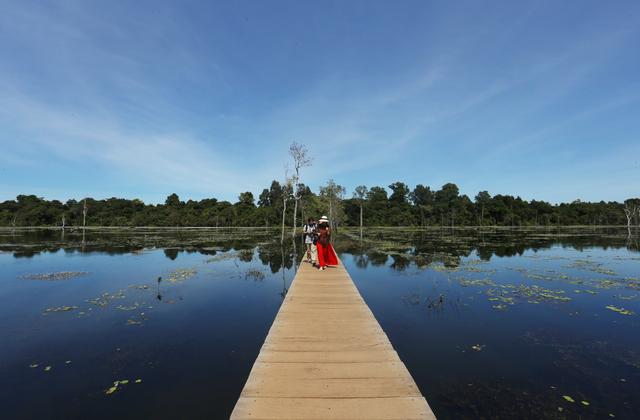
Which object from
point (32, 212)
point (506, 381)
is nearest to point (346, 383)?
point (506, 381)

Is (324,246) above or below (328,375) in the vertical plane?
above

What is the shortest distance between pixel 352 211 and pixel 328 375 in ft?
294

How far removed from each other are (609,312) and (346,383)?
29.5ft

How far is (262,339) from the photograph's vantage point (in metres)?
7.42

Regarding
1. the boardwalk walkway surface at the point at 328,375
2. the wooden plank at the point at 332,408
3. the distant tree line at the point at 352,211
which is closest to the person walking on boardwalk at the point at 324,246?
the boardwalk walkway surface at the point at 328,375

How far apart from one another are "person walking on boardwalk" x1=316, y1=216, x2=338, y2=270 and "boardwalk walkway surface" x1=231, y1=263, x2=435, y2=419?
487 centimetres

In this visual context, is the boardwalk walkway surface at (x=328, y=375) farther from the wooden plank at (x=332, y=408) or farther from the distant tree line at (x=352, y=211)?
the distant tree line at (x=352, y=211)

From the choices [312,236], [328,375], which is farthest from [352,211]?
[328,375]

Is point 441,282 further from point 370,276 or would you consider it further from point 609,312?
point 609,312

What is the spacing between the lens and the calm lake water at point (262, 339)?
196 inches

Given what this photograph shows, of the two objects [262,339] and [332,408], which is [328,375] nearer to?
[332,408]

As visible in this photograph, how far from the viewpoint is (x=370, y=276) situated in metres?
14.8

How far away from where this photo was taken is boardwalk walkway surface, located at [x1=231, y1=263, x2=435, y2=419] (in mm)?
3545

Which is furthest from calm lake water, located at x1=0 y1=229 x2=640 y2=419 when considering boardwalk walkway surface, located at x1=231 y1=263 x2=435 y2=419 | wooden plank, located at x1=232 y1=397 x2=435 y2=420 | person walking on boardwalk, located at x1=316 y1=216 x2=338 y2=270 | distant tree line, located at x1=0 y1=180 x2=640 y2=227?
distant tree line, located at x1=0 y1=180 x2=640 y2=227
